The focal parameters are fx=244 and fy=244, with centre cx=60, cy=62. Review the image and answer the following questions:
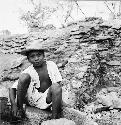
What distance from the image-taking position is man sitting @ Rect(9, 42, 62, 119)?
2.81 meters

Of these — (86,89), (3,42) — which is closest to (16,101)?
(86,89)

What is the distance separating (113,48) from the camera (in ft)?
19.6

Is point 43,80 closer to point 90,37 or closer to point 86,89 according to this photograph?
point 86,89

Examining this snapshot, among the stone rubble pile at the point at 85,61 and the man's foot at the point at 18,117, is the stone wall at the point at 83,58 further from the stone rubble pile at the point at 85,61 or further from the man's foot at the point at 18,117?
the man's foot at the point at 18,117

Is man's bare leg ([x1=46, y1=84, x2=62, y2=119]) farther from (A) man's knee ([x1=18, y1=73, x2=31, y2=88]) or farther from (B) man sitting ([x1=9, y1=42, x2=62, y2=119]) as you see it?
(A) man's knee ([x1=18, y1=73, x2=31, y2=88])

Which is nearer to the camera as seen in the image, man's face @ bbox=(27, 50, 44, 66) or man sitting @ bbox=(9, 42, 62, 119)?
man sitting @ bbox=(9, 42, 62, 119)

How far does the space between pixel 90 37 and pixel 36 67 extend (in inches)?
134

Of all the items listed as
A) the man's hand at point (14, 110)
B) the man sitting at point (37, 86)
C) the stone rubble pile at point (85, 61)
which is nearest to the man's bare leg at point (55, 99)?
the man sitting at point (37, 86)

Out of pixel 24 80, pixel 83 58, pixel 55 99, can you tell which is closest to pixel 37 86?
pixel 24 80

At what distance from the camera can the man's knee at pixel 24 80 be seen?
Result: 9.32 feet

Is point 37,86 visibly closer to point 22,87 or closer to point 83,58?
point 22,87

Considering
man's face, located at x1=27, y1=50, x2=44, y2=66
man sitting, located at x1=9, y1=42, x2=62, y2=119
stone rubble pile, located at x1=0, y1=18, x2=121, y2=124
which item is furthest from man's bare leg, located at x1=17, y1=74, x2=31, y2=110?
stone rubble pile, located at x1=0, y1=18, x2=121, y2=124

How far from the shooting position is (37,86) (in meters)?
3.15

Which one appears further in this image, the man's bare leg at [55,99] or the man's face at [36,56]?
the man's face at [36,56]
